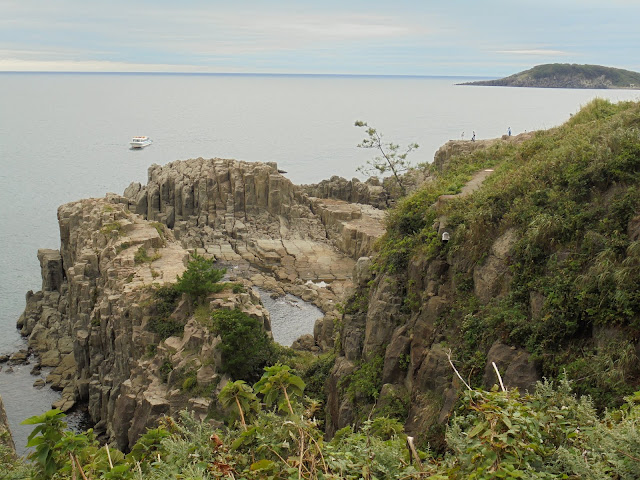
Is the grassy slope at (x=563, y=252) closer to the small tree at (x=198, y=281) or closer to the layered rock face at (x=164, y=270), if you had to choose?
the small tree at (x=198, y=281)

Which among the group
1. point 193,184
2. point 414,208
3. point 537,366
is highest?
point 414,208

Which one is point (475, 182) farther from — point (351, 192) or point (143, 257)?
point (351, 192)

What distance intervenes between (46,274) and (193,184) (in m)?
26.4

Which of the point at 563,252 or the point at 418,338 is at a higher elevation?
the point at 563,252

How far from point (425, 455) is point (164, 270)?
3316 cm

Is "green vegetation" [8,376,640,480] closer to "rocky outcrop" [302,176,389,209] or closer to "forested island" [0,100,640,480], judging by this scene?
"forested island" [0,100,640,480]

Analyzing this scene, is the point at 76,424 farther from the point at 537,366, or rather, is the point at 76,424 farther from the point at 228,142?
the point at 228,142

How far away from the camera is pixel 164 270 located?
137 ft

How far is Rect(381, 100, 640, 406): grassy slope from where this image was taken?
54.1ft

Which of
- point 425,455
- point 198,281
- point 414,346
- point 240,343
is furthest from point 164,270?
point 425,455

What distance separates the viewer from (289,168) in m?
140

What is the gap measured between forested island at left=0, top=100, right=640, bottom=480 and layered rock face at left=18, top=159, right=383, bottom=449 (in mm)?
198

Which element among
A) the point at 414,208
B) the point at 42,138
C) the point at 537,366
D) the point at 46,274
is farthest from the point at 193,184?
the point at 42,138

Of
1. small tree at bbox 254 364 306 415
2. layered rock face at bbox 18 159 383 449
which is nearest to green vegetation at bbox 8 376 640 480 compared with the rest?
small tree at bbox 254 364 306 415
